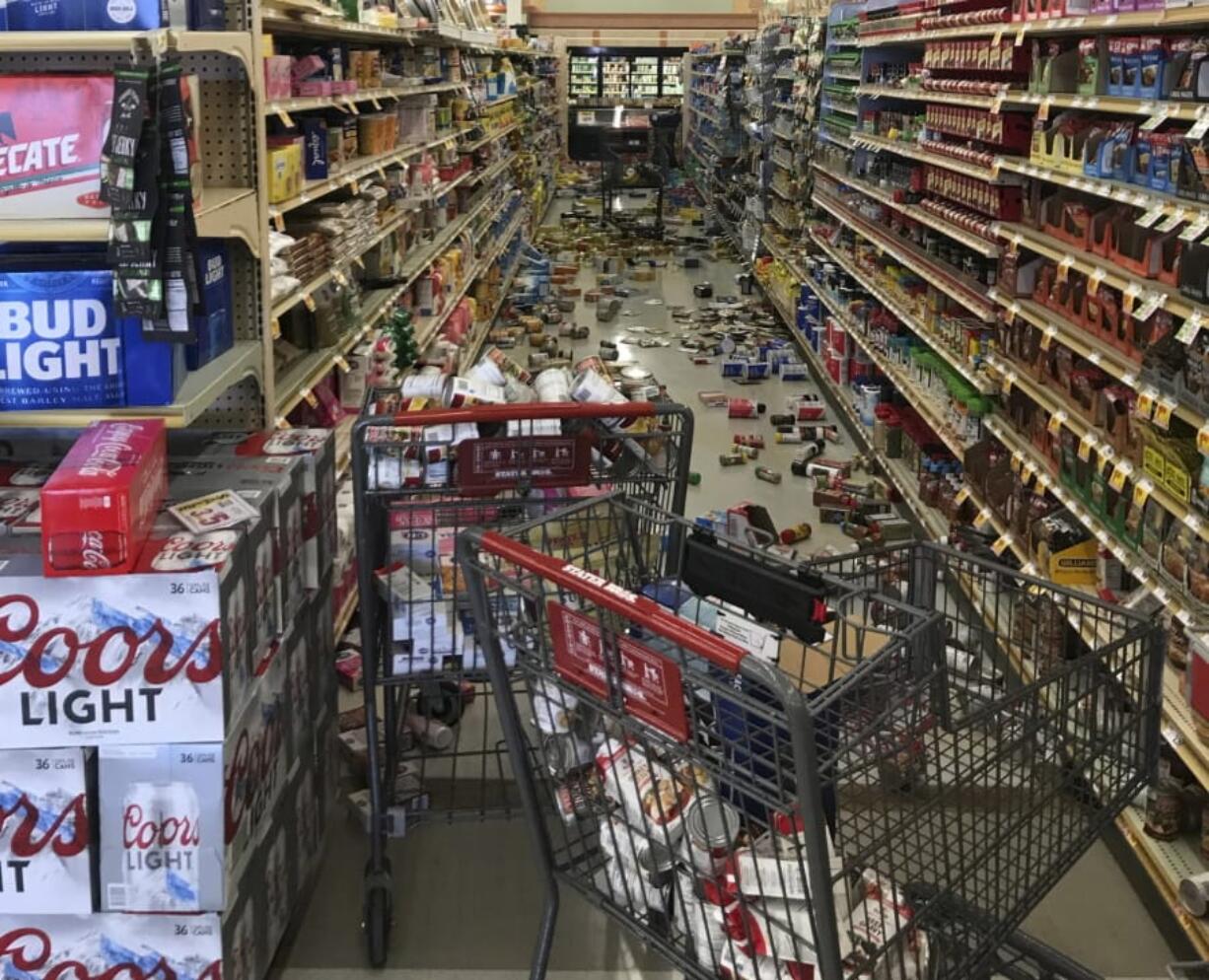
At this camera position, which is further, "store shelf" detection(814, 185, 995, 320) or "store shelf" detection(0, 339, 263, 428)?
"store shelf" detection(814, 185, 995, 320)

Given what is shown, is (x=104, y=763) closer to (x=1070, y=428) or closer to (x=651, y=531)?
(x=651, y=531)

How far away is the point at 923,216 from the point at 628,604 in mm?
4932

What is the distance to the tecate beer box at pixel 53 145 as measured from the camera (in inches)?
94.9

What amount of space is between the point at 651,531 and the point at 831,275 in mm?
6553

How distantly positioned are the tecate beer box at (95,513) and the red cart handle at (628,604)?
Answer: 2.08ft

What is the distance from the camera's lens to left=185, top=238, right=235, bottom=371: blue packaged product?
264 cm

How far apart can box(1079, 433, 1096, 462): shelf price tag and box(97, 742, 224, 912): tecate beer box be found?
2707 millimetres

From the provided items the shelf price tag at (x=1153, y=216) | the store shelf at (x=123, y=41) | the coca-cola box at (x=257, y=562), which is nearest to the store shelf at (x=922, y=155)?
the shelf price tag at (x=1153, y=216)

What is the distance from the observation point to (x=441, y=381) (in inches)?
127

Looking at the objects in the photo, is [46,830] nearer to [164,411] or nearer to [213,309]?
[164,411]

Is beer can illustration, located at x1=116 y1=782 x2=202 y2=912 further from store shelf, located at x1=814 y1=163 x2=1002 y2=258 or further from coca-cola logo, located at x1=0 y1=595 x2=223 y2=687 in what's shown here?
store shelf, located at x1=814 y1=163 x2=1002 y2=258

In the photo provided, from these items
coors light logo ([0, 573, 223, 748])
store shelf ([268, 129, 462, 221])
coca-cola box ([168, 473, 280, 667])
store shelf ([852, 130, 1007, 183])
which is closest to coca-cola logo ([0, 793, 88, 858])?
coors light logo ([0, 573, 223, 748])

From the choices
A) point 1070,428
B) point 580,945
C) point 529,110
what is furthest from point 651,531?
point 529,110

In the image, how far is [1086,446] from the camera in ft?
12.7
